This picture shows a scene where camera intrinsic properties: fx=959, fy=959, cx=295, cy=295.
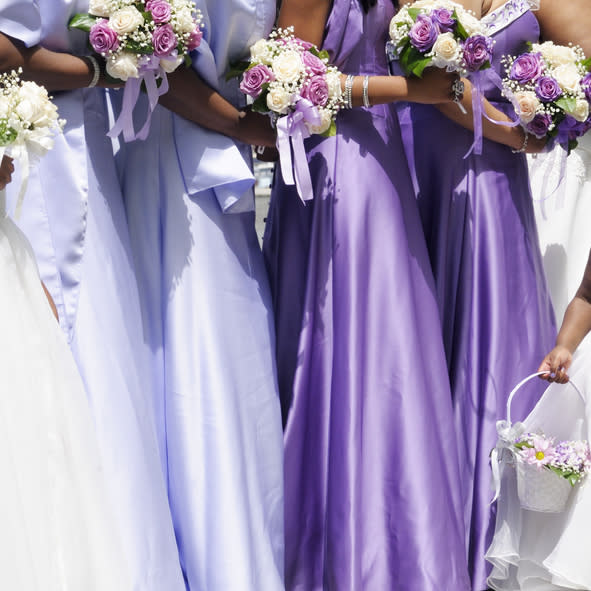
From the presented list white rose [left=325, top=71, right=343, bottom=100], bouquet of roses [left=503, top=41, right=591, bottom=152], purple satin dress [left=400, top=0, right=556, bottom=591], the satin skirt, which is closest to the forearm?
the satin skirt

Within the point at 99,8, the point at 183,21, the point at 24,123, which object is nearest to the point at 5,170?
the point at 24,123

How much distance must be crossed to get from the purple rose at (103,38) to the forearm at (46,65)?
0.09 meters

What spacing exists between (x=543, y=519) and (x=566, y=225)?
1555mm

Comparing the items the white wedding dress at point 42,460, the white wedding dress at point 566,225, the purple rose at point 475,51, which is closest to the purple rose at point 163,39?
the white wedding dress at point 42,460

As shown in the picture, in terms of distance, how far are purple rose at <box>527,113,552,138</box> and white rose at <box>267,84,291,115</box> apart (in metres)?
1.09

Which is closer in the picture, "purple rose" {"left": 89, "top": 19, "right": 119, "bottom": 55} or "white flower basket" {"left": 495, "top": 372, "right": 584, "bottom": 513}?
"purple rose" {"left": 89, "top": 19, "right": 119, "bottom": 55}

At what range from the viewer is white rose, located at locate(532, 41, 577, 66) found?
3.79 meters

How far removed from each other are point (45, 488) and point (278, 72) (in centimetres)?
163

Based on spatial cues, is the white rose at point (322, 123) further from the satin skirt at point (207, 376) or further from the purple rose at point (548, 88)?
the purple rose at point (548, 88)

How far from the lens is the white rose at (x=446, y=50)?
3416 millimetres

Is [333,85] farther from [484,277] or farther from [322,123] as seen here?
[484,277]

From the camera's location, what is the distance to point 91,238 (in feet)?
10.2

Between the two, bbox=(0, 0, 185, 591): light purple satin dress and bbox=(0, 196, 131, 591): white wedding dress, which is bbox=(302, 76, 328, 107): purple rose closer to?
bbox=(0, 0, 185, 591): light purple satin dress

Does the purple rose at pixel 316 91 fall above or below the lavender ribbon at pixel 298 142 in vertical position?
above
